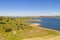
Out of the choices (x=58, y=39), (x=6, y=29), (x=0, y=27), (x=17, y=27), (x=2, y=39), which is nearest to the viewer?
(x=2, y=39)

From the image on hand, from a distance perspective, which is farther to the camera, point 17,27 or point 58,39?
point 17,27

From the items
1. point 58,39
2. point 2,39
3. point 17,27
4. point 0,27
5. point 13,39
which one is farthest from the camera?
point 17,27

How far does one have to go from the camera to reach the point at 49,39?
26.9m

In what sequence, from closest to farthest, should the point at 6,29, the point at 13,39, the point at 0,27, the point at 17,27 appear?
1. the point at 13,39
2. the point at 6,29
3. the point at 0,27
4. the point at 17,27

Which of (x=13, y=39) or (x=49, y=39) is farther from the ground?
(x=13, y=39)

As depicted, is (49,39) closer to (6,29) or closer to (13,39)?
(13,39)

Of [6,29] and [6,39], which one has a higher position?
[6,39]

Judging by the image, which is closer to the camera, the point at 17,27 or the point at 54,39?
the point at 54,39

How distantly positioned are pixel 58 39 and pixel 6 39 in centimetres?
1477

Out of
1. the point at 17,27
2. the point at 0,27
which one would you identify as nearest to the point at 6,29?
the point at 0,27

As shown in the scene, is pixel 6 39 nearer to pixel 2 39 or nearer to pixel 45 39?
pixel 2 39

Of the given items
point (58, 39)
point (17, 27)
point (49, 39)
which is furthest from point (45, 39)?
point (17, 27)

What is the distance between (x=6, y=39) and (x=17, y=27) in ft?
94.6

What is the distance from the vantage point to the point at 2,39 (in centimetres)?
1469
